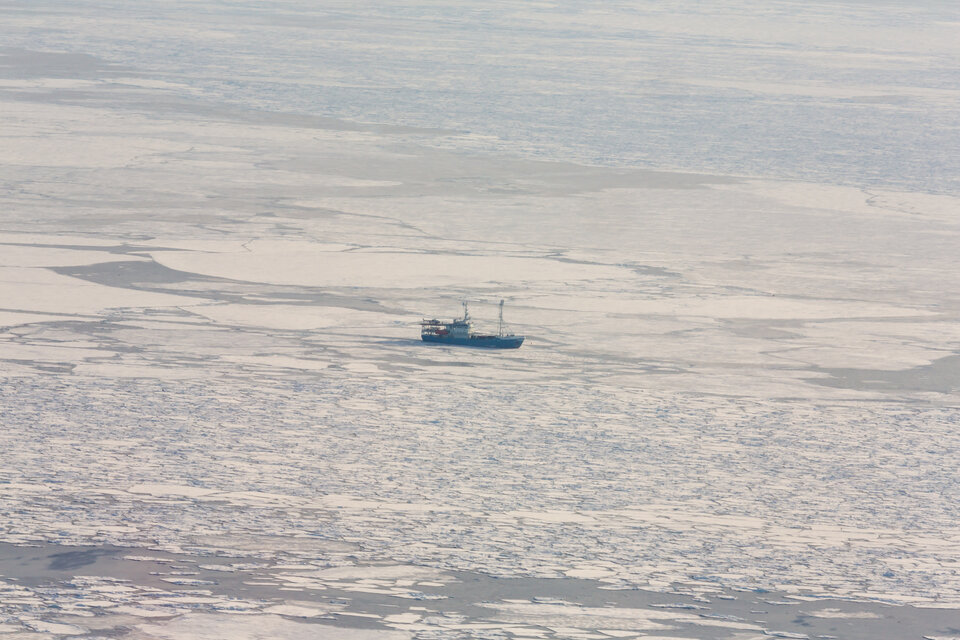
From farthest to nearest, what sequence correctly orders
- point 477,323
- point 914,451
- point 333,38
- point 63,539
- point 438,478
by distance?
point 333,38, point 477,323, point 914,451, point 438,478, point 63,539

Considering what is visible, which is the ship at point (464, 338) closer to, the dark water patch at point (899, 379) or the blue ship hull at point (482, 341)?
the blue ship hull at point (482, 341)

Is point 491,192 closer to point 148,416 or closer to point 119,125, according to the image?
point 119,125

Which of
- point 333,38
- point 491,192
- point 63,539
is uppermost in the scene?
point 333,38

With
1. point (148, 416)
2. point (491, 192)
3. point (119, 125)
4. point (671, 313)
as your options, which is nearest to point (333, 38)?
point (119, 125)

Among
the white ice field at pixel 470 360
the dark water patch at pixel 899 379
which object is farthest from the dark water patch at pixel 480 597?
the dark water patch at pixel 899 379

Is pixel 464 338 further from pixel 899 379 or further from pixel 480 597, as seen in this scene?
pixel 480 597

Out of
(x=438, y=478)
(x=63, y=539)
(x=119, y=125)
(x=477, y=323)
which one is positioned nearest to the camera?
(x=63, y=539)

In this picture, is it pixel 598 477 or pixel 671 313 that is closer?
pixel 598 477
